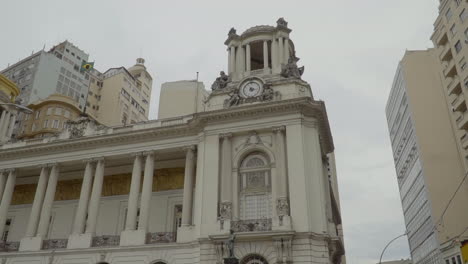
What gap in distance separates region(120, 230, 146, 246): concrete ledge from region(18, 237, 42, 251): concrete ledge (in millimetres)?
6131

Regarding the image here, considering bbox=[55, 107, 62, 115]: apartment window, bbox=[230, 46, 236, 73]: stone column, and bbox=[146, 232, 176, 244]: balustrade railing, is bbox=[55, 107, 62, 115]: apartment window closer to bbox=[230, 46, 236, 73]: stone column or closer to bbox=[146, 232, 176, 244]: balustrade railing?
bbox=[230, 46, 236, 73]: stone column

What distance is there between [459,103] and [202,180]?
24940 mm

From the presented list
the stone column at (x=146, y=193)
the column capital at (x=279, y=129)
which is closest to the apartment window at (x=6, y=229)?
the stone column at (x=146, y=193)

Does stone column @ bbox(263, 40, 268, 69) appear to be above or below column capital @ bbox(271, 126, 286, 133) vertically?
above

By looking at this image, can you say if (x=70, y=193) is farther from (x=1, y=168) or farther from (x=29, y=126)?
(x=29, y=126)

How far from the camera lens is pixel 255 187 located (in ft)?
84.4

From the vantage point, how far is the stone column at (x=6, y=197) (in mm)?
31125

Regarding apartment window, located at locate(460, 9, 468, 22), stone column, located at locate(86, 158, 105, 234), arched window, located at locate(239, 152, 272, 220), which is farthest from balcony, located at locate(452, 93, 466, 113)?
stone column, located at locate(86, 158, 105, 234)

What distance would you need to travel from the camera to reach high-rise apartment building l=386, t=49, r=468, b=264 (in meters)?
42.9

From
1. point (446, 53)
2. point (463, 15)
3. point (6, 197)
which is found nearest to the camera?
point (6, 197)

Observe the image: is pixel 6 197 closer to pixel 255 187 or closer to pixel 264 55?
pixel 255 187

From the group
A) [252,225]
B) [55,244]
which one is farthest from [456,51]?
[55,244]

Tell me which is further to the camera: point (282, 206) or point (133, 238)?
point (133, 238)

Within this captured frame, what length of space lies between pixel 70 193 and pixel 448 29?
118 ft
